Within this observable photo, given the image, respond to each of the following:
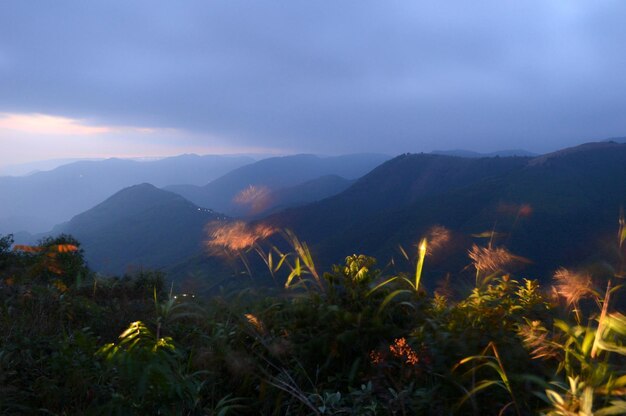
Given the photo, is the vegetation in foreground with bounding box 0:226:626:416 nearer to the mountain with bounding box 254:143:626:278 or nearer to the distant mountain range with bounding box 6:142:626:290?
the distant mountain range with bounding box 6:142:626:290

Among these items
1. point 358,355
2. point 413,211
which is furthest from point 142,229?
point 358,355

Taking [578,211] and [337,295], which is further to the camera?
[578,211]

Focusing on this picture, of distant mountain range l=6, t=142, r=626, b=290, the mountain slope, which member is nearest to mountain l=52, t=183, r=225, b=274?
distant mountain range l=6, t=142, r=626, b=290

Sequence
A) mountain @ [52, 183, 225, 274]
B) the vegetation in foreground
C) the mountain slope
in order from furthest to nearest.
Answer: the mountain slope, mountain @ [52, 183, 225, 274], the vegetation in foreground

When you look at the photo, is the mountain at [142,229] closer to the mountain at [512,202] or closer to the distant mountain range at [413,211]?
the distant mountain range at [413,211]

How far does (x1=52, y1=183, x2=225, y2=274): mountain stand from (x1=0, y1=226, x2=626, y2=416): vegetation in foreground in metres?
74.8

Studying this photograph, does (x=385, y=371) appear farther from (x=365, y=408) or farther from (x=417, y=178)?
(x=417, y=178)

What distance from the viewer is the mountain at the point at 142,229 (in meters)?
93.6

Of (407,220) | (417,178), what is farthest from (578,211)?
(417,178)

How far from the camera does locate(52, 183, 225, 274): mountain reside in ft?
307

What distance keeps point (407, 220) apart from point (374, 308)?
7469cm

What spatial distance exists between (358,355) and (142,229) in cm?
12752

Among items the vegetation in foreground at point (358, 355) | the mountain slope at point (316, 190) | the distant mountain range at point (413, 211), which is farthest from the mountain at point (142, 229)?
the vegetation in foreground at point (358, 355)

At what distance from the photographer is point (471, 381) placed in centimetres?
209
